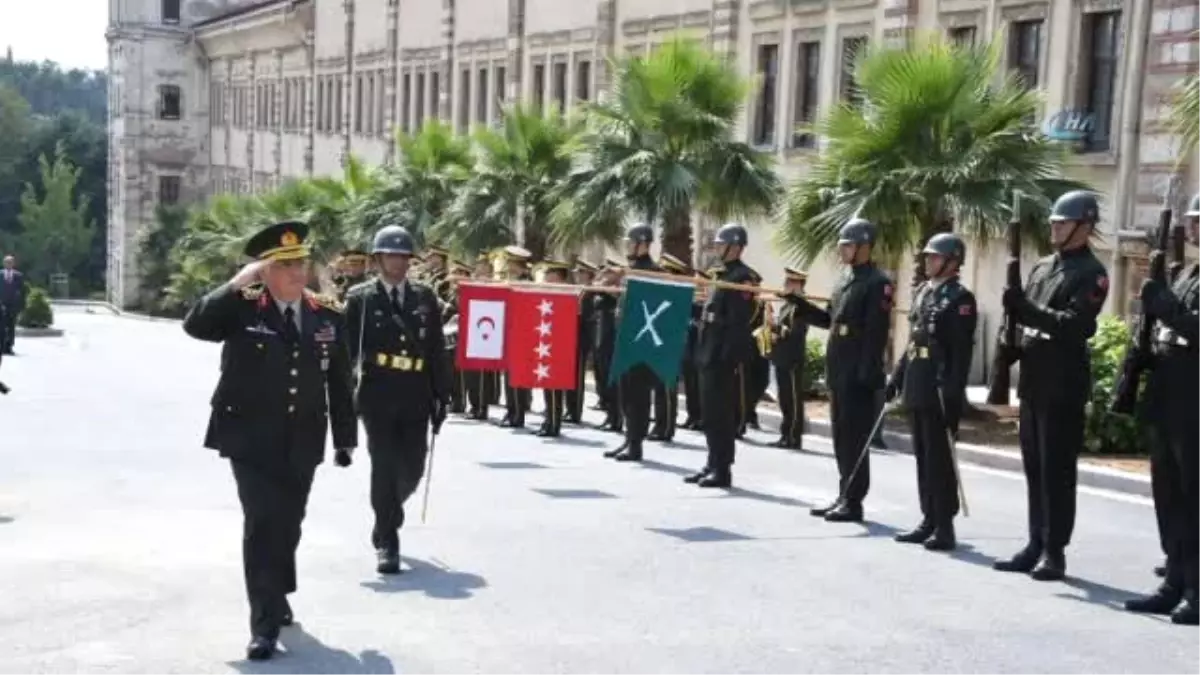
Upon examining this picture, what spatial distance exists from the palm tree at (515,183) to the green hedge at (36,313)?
73.1ft

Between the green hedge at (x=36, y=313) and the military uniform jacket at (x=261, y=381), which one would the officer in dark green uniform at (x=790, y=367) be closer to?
the military uniform jacket at (x=261, y=381)

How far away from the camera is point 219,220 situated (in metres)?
55.0

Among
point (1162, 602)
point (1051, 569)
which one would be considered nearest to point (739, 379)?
point (1051, 569)

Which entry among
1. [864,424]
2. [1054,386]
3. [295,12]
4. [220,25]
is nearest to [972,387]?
[864,424]

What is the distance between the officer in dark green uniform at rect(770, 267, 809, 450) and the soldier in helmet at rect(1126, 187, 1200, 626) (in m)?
8.04

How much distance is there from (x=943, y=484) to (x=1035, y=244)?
26.2 feet

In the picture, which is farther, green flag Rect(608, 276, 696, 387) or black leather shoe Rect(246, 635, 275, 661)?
green flag Rect(608, 276, 696, 387)

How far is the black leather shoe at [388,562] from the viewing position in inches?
385

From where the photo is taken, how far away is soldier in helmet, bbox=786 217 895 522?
11.8 metres

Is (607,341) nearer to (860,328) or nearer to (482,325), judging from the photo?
(482,325)

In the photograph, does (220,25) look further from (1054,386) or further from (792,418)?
(1054,386)

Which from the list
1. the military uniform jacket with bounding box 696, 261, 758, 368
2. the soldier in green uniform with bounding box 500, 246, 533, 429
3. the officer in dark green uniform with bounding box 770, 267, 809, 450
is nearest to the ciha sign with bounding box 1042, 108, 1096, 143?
the officer in dark green uniform with bounding box 770, 267, 809, 450

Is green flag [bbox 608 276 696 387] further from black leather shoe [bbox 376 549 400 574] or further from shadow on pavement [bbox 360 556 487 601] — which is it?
black leather shoe [bbox 376 549 400 574]

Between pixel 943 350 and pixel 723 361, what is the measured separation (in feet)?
9.79
